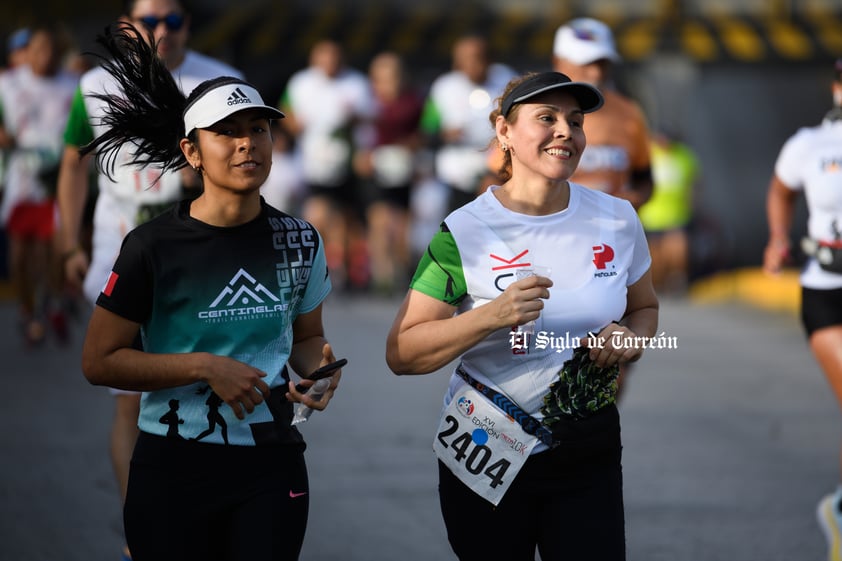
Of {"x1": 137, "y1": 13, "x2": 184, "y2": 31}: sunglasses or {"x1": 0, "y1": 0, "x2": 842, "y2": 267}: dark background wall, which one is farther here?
{"x1": 0, "y1": 0, "x2": 842, "y2": 267}: dark background wall

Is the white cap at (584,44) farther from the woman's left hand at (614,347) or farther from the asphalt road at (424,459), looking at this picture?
the woman's left hand at (614,347)

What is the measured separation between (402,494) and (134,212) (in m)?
2.23

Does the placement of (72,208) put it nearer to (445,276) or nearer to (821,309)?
(445,276)

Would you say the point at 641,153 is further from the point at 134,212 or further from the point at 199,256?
the point at 199,256

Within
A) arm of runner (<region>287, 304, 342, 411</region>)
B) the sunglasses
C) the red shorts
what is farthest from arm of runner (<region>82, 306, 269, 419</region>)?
the red shorts

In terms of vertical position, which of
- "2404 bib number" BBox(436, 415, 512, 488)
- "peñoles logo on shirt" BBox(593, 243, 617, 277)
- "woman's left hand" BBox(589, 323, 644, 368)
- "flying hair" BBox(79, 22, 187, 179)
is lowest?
"2404 bib number" BBox(436, 415, 512, 488)

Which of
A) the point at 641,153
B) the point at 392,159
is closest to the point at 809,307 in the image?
the point at 641,153

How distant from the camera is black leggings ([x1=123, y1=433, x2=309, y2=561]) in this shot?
4.10 metres

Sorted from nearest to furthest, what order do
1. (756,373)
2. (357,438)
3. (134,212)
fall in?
(134,212) < (357,438) < (756,373)

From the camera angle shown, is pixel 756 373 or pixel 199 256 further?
pixel 756 373

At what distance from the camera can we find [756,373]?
38.5ft

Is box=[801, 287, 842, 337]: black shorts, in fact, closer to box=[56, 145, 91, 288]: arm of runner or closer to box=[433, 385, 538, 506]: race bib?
box=[433, 385, 538, 506]: race bib


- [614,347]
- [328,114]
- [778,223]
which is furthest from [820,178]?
[328,114]

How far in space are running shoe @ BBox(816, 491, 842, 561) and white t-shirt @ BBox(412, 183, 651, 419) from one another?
2.12 metres
